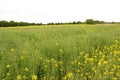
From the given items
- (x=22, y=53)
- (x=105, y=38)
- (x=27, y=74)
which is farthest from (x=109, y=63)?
(x=105, y=38)

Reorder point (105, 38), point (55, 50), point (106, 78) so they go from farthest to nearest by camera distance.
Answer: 1. point (105, 38)
2. point (55, 50)
3. point (106, 78)

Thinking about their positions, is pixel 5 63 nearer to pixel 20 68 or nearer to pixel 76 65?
pixel 20 68

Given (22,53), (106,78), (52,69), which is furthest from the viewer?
(22,53)

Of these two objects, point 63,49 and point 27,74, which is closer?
point 27,74

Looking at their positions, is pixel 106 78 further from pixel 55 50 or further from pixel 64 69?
pixel 55 50

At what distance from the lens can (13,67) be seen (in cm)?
482

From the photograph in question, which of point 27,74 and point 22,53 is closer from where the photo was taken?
point 27,74

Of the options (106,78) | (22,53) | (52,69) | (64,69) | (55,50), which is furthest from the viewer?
(55,50)

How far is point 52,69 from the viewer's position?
15.2ft

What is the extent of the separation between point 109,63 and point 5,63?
2.42 meters

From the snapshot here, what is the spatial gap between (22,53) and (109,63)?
2254mm

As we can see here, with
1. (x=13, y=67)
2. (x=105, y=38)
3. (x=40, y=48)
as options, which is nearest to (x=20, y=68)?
(x=13, y=67)

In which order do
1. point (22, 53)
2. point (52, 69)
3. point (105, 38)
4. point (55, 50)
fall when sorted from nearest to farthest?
point (52, 69) → point (22, 53) → point (55, 50) → point (105, 38)

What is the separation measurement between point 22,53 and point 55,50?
961 mm
